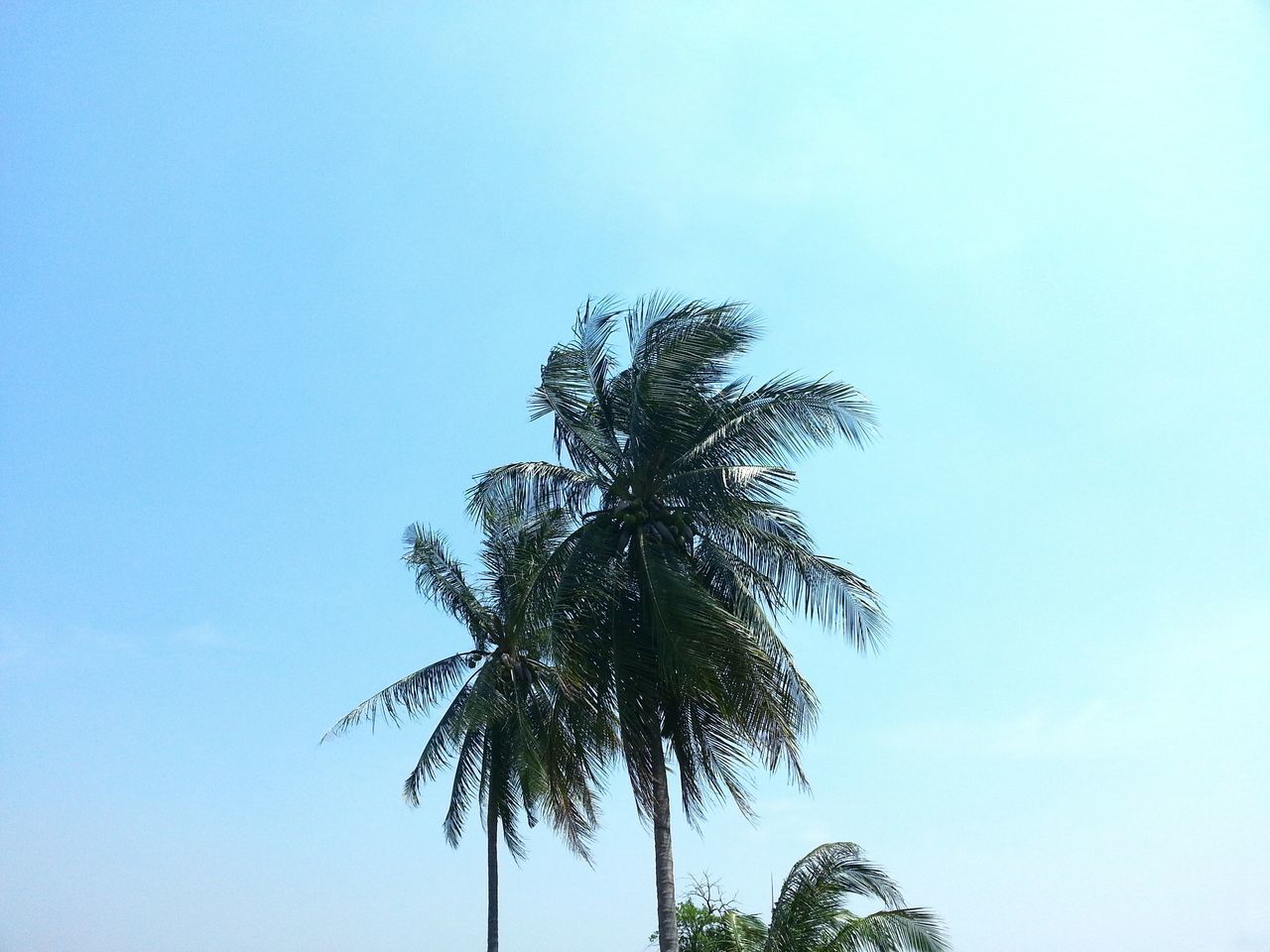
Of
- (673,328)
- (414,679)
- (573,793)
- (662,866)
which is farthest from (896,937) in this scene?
(414,679)

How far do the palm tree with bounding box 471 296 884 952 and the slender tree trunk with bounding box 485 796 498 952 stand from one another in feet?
35.3

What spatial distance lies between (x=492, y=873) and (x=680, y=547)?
1285 centimetres

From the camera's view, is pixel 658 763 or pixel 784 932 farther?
pixel 784 932

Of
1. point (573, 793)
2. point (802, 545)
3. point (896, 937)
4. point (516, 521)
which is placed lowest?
point (896, 937)

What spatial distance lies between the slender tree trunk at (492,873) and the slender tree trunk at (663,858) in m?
10.7

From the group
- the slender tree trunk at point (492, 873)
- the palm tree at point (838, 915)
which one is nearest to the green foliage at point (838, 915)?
the palm tree at point (838, 915)

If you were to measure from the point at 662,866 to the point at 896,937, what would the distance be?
4.54 metres

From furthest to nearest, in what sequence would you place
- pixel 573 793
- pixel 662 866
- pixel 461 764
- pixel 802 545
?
pixel 461 764 → pixel 573 793 → pixel 802 545 → pixel 662 866

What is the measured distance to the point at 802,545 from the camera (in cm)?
1706

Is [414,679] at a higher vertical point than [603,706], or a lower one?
higher

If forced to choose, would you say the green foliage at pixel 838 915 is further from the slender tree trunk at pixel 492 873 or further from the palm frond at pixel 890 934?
the slender tree trunk at pixel 492 873

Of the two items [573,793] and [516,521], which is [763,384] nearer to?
[516,521]

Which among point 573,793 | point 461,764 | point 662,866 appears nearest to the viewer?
point 662,866

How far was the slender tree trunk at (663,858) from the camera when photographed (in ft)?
50.7
